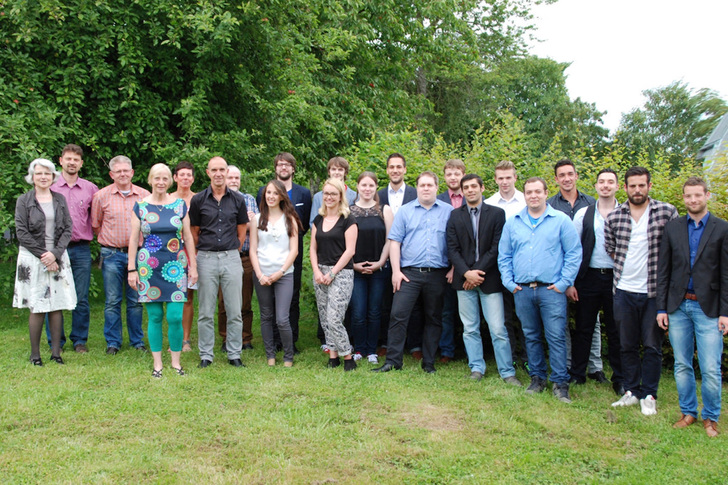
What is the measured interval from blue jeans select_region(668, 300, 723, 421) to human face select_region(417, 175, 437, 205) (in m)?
2.52

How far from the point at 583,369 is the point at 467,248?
1632 millimetres

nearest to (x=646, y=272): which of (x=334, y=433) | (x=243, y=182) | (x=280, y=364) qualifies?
(x=334, y=433)

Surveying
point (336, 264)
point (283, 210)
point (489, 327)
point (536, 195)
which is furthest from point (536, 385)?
point (283, 210)

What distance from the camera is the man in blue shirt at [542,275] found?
555 centimetres

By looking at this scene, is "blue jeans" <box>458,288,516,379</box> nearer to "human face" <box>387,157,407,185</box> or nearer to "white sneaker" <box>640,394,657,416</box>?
"white sneaker" <box>640,394,657,416</box>

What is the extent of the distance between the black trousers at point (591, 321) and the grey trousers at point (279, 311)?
9.50 ft

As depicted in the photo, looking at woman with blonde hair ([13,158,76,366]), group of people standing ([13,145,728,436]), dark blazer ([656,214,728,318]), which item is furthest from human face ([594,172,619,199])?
woman with blonde hair ([13,158,76,366])

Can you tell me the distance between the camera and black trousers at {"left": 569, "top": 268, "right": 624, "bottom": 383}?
5.77 meters

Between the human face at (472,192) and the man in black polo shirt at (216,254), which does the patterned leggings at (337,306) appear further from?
the human face at (472,192)

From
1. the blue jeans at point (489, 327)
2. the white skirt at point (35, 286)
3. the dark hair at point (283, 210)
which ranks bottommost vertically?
the blue jeans at point (489, 327)

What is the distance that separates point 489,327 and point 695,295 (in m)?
1.97

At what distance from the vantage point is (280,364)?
6.64 meters

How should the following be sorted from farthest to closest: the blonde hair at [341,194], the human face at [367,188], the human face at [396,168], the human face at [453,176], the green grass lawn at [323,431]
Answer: the human face at [396,168]
the human face at [453,176]
the human face at [367,188]
the blonde hair at [341,194]
the green grass lawn at [323,431]

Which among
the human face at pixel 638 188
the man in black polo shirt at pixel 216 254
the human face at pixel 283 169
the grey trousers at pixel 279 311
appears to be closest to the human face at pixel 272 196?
the man in black polo shirt at pixel 216 254
